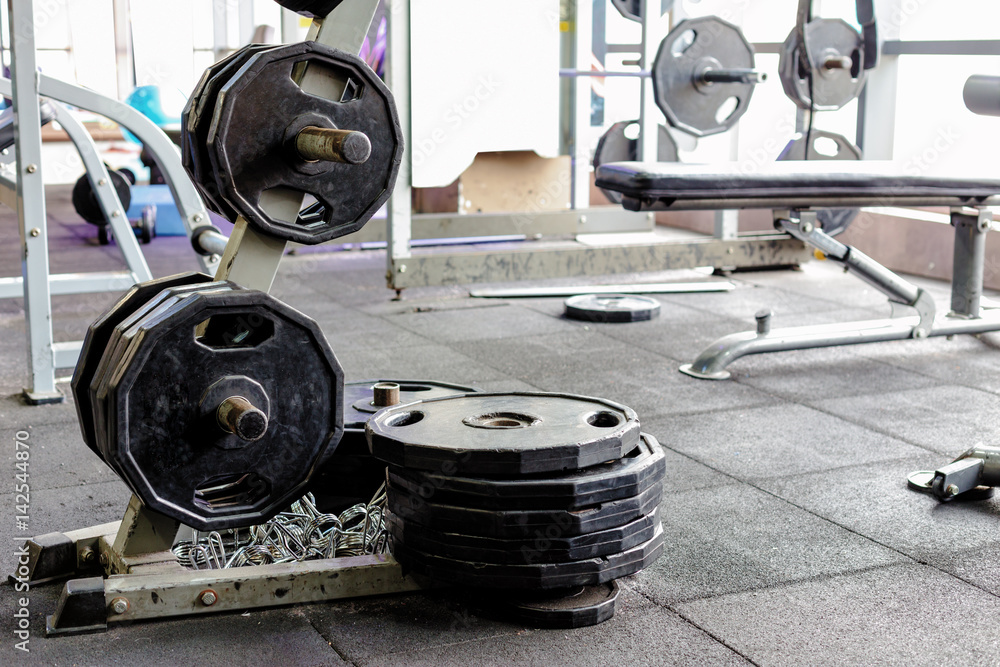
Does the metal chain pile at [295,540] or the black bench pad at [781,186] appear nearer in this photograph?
the metal chain pile at [295,540]

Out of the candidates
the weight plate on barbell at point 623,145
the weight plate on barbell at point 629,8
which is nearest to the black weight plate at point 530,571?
the weight plate on barbell at point 623,145

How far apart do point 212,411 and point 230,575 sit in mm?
285

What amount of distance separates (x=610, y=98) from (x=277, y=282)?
3408 millimetres

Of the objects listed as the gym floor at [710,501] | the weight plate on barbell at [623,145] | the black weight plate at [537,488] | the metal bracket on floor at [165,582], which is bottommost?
the gym floor at [710,501]

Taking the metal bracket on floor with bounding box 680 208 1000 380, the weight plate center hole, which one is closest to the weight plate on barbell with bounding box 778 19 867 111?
the metal bracket on floor with bounding box 680 208 1000 380

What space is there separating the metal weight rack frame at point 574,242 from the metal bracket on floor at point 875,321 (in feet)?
4.08

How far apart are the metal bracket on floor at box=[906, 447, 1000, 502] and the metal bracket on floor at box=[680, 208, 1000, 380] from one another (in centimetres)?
102

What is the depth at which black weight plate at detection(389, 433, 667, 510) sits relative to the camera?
148 centimetres

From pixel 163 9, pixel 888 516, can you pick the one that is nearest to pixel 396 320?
pixel 888 516

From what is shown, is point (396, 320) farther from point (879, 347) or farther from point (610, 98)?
point (610, 98)

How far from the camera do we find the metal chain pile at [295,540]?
1728 millimetres

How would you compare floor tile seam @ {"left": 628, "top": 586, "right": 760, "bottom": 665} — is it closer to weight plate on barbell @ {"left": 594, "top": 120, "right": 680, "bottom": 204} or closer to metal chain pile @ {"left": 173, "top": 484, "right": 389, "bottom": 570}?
metal chain pile @ {"left": 173, "top": 484, "right": 389, "bottom": 570}

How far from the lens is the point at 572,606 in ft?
5.10

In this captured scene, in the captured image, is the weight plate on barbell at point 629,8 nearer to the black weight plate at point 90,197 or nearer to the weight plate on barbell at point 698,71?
the weight plate on barbell at point 698,71
